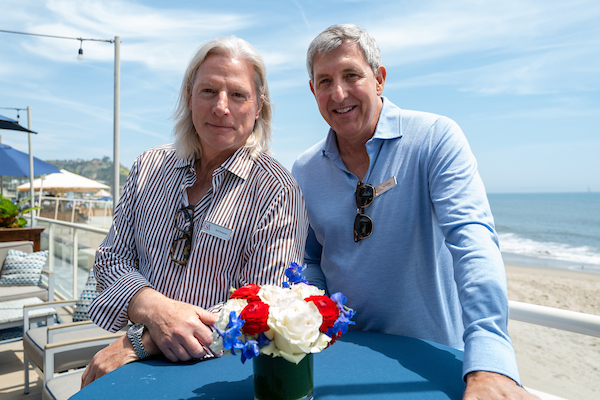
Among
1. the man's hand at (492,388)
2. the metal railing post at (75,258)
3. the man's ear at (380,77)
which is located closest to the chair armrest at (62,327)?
the man's ear at (380,77)

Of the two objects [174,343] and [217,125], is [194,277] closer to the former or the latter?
[174,343]

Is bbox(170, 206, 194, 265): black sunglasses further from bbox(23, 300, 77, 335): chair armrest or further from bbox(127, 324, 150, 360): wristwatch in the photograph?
bbox(23, 300, 77, 335): chair armrest

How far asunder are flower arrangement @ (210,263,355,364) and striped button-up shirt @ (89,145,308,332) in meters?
0.53

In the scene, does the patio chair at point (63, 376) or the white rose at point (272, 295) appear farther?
the patio chair at point (63, 376)

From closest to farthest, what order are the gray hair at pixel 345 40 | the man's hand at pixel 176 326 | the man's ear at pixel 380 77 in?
the man's hand at pixel 176 326 < the gray hair at pixel 345 40 < the man's ear at pixel 380 77

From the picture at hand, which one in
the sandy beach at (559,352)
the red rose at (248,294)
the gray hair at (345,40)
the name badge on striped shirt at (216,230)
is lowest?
the sandy beach at (559,352)

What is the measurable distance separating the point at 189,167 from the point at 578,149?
119 m

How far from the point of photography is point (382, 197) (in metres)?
1.65

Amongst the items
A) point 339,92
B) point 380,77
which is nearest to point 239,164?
point 339,92

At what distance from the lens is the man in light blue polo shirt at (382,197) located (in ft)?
5.24

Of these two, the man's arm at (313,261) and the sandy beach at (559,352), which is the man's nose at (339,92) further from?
the sandy beach at (559,352)

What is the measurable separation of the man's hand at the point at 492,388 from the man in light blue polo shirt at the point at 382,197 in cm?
58

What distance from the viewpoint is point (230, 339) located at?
2.51 ft

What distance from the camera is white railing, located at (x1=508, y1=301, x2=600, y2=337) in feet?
4.35
